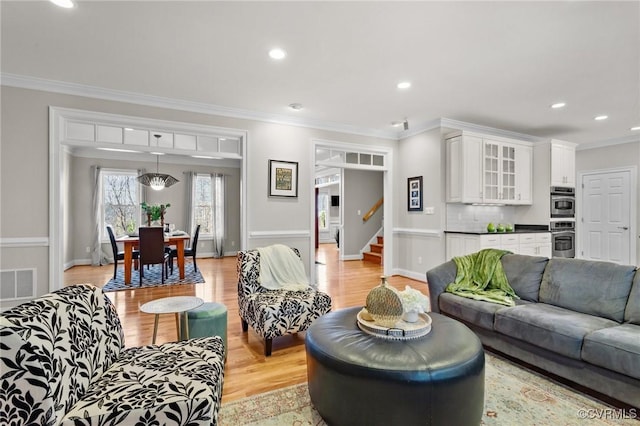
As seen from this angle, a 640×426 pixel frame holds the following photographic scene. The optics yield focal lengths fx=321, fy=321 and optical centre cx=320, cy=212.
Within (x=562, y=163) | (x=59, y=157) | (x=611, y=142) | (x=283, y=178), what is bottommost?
(x=283, y=178)

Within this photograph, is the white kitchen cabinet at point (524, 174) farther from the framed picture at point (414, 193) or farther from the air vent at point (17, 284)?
the air vent at point (17, 284)

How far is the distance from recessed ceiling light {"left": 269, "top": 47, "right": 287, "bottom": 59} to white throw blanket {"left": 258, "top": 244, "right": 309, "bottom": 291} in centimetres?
193

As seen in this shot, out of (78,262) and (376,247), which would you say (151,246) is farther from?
(376,247)

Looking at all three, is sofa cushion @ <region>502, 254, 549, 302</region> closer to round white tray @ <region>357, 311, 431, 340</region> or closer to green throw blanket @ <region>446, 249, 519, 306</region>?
green throw blanket @ <region>446, 249, 519, 306</region>

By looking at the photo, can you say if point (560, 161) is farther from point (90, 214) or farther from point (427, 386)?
point (90, 214)

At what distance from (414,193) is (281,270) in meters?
3.33

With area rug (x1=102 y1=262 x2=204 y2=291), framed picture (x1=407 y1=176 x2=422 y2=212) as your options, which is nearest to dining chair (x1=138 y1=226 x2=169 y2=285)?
area rug (x1=102 y1=262 x2=204 y2=291)

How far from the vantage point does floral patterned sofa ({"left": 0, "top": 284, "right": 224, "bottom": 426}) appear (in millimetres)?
1162

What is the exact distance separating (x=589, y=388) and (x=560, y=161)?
16.2 feet

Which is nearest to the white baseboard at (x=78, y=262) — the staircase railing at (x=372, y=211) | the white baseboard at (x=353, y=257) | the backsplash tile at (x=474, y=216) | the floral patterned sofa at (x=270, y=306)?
the white baseboard at (x=353, y=257)

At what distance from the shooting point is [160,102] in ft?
13.9

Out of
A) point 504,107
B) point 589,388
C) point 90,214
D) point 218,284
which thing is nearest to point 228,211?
point 90,214

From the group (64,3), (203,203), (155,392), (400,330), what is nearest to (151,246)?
(203,203)

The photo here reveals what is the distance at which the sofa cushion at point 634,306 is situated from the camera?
221 cm
